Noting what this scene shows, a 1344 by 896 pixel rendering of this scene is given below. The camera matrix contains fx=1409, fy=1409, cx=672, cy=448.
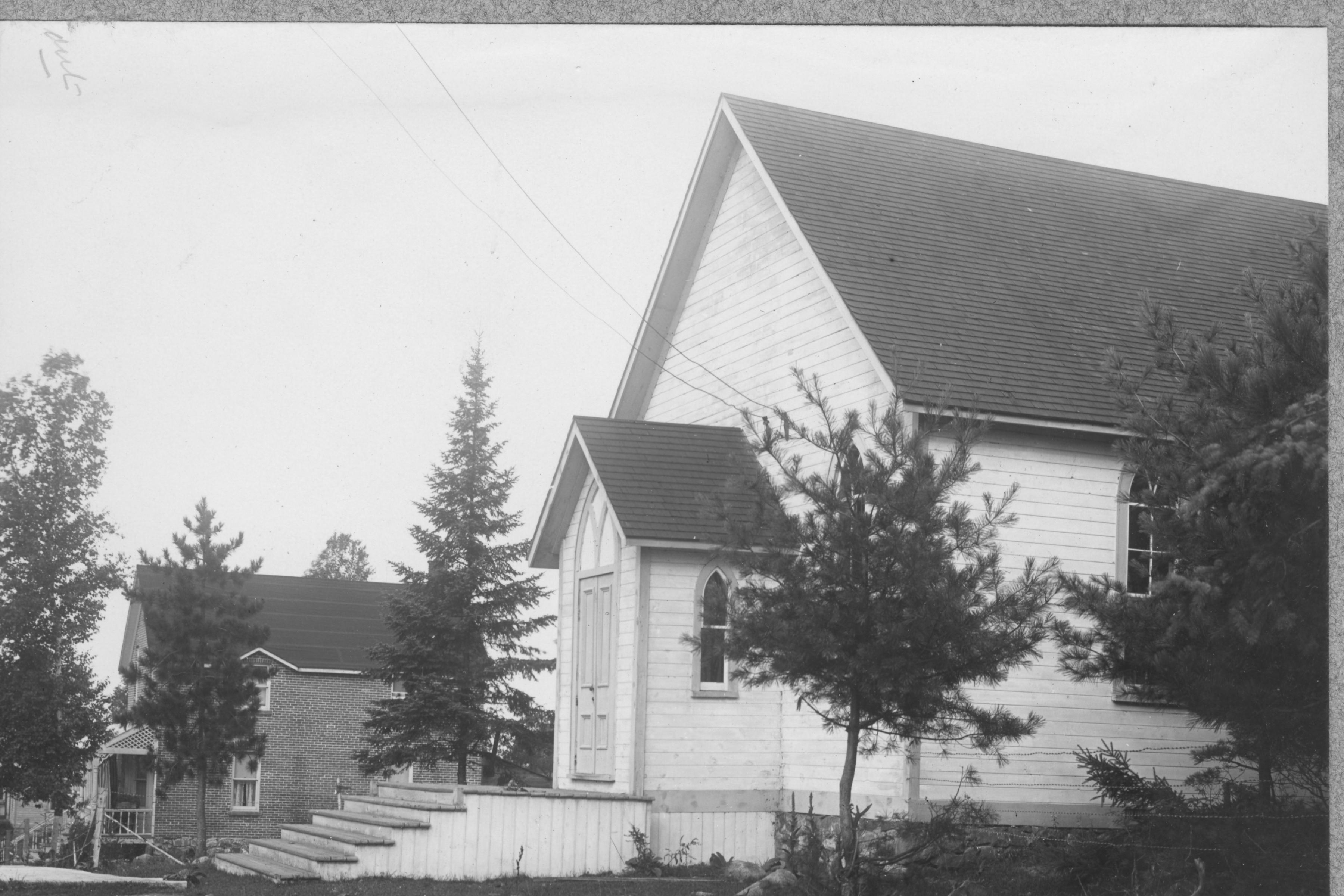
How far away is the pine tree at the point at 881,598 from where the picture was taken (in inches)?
419

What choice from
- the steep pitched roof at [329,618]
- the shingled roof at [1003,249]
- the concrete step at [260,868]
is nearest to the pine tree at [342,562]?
the steep pitched roof at [329,618]

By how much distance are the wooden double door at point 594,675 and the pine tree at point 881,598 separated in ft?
18.0

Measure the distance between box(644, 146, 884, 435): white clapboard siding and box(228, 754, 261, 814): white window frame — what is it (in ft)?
55.7

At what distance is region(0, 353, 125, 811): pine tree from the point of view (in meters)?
14.2

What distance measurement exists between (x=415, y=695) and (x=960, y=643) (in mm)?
22985

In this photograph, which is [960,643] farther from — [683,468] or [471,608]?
[471,608]

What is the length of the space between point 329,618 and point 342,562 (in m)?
6.12

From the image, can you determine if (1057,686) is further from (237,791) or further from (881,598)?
(237,791)

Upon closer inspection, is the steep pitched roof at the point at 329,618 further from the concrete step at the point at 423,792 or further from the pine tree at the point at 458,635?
the concrete step at the point at 423,792

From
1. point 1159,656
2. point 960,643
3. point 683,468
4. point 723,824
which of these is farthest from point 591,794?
point 1159,656

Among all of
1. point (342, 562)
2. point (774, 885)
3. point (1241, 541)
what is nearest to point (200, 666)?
point (342, 562)

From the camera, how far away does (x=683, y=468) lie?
16.5 m

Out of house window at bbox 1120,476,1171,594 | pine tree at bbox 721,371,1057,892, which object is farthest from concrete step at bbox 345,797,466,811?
A: house window at bbox 1120,476,1171,594

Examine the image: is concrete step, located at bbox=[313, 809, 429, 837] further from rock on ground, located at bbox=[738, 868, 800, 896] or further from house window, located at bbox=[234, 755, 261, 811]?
house window, located at bbox=[234, 755, 261, 811]
